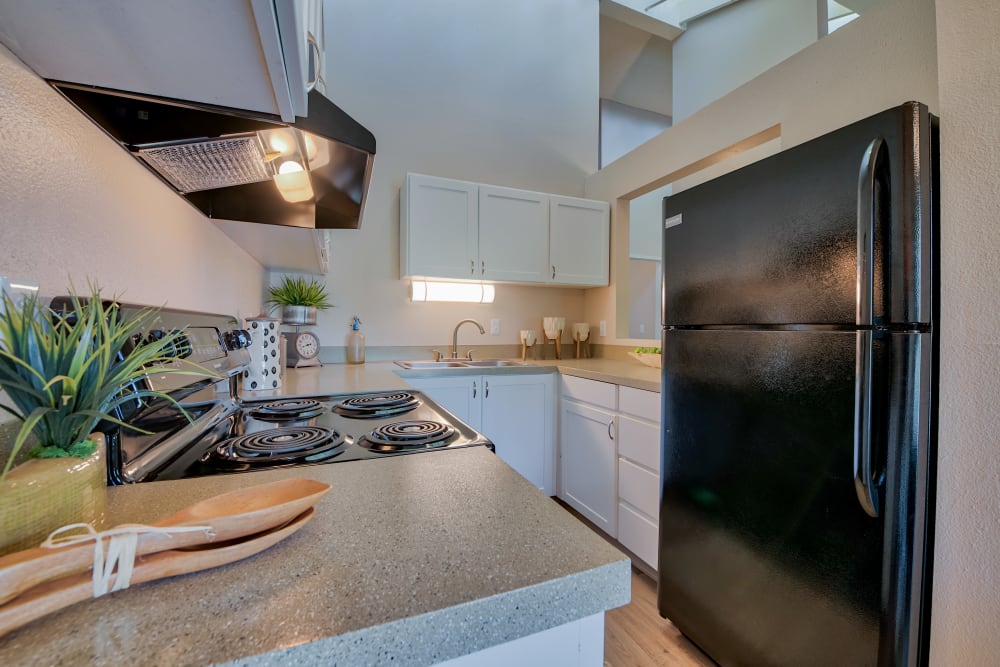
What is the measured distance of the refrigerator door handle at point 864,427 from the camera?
2.87ft

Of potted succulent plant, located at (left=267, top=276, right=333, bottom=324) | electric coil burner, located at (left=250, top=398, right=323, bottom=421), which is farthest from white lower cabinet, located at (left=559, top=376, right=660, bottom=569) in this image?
potted succulent plant, located at (left=267, top=276, right=333, bottom=324)

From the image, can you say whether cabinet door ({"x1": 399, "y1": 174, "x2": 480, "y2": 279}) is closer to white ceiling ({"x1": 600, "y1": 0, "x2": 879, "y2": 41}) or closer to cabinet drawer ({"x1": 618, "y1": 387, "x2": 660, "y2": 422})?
cabinet drawer ({"x1": 618, "y1": 387, "x2": 660, "y2": 422})

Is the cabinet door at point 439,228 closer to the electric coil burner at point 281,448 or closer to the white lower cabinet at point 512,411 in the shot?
the white lower cabinet at point 512,411

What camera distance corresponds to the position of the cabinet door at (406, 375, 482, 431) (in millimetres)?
2182

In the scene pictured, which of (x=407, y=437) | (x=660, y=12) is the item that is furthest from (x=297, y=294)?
(x=660, y=12)

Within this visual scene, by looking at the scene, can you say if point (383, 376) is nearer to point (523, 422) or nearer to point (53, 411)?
point (523, 422)

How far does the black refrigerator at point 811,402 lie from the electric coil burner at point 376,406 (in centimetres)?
94

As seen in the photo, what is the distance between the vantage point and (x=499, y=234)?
2.63m

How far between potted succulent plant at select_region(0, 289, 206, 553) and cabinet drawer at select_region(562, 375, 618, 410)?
1.84 meters

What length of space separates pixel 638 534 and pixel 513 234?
189 cm

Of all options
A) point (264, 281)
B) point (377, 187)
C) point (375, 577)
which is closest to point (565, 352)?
point (377, 187)

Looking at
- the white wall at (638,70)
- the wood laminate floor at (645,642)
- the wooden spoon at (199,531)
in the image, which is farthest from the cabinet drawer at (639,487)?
the white wall at (638,70)

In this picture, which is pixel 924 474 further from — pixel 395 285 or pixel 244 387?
pixel 395 285

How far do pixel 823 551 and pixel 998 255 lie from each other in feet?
2.50
